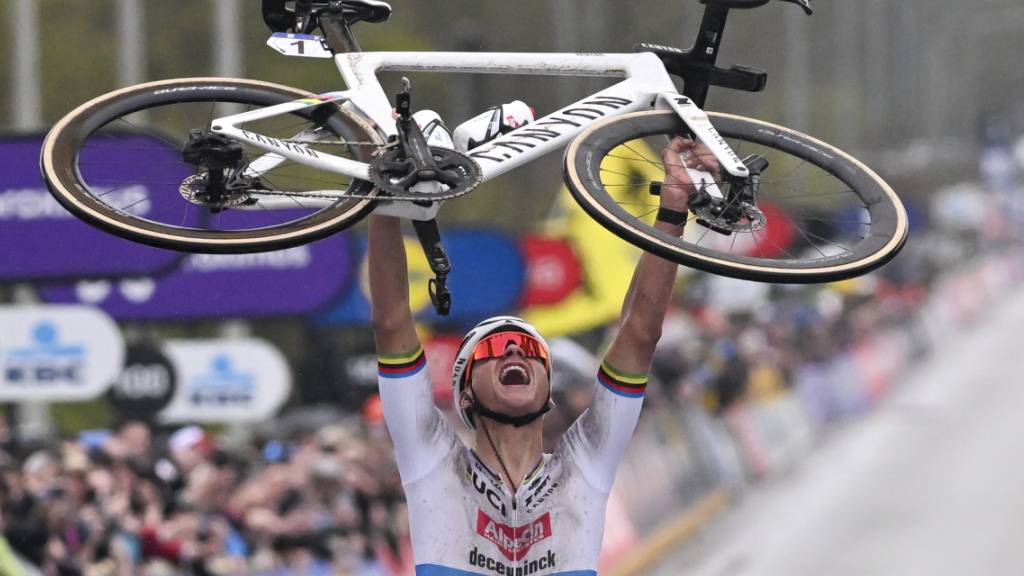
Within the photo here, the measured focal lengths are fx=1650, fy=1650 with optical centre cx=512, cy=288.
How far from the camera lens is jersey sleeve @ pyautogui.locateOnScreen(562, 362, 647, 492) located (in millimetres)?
4172

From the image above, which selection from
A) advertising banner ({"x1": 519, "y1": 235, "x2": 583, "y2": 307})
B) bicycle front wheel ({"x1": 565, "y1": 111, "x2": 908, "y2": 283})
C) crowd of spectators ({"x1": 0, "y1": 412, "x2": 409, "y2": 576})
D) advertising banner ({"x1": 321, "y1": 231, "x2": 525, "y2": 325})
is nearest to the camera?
bicycle front wheel ({"x1": 565, "y1": 111, "x2": 908, "y2": 283})

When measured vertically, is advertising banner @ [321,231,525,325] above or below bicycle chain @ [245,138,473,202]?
below

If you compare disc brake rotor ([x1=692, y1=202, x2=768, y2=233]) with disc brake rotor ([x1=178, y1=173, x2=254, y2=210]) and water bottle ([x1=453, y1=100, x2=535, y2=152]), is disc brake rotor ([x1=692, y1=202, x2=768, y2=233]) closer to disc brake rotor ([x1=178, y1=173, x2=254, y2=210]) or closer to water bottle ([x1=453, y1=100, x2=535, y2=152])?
water bottle ([x1=453, y1=100, x2=535, y2=152])

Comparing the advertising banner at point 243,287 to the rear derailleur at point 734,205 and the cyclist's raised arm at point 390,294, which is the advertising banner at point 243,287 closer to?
the rear derailleur at point 734,205

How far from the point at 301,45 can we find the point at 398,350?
1.08m

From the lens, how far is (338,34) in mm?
4719

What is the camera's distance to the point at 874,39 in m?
28.9

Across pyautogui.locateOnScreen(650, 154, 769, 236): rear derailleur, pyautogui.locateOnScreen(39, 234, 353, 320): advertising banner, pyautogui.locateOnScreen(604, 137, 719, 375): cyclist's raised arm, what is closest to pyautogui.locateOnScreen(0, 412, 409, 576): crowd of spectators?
pyautogui.locateOnScreen(39, 234, 353, 320): advertising banner

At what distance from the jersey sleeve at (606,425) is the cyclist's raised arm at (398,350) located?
0.41 metres

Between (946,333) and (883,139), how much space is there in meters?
4.79

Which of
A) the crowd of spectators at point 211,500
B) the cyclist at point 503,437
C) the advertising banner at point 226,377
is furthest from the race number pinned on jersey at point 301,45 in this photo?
the advertising banner at point 226,377

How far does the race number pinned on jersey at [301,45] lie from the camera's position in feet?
15.1

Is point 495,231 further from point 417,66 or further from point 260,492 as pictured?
point 417,66

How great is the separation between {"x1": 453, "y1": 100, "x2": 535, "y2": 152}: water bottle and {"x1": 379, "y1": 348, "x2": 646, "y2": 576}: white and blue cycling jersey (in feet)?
2.23
